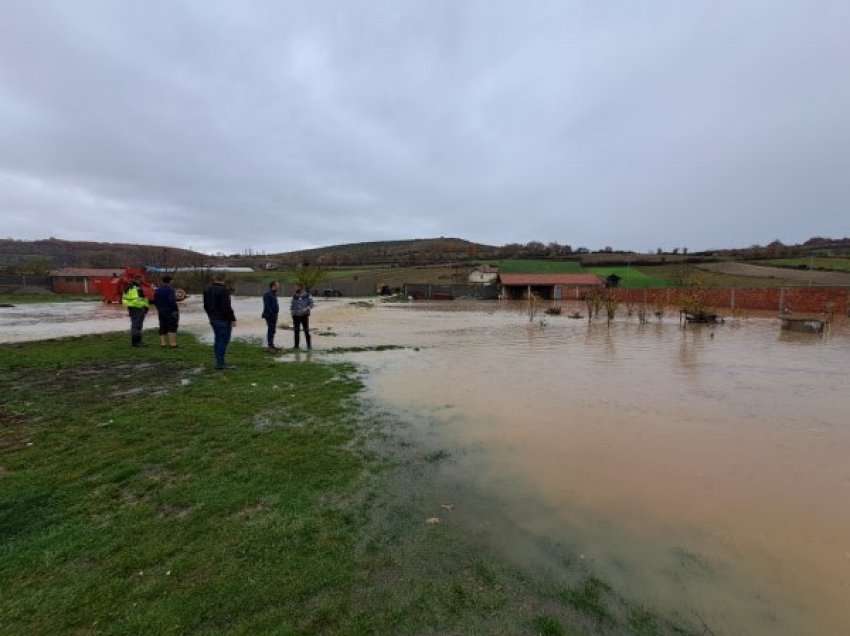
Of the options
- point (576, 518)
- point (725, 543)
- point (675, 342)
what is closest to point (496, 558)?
point (576, 518)

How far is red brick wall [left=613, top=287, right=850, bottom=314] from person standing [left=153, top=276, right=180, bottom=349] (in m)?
25.6

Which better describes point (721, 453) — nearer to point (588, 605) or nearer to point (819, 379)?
point (588, 605)

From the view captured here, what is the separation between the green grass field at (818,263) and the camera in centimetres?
5312

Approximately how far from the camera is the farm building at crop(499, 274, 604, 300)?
57.3m

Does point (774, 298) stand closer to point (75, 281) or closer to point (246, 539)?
point (246, 539)

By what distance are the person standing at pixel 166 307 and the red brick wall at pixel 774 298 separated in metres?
25.6

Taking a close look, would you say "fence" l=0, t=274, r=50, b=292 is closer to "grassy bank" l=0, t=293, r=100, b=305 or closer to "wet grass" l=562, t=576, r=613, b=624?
"grassy bank" l=0, t=293, r=100, b=305

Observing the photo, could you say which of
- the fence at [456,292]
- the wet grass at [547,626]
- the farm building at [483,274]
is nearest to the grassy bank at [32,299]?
the fence at [456,292]

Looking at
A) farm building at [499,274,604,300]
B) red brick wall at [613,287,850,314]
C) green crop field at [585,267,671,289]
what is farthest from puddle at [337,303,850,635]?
green crop field at [585,267,671,289]

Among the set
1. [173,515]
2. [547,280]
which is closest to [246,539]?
[173,515]

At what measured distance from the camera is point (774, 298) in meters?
35.2

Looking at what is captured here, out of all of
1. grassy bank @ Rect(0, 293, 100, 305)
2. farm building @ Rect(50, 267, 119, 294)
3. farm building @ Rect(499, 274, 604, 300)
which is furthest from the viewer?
farm building @ Rect(50, 267, 119, 294)

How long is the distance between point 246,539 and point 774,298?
139 ft

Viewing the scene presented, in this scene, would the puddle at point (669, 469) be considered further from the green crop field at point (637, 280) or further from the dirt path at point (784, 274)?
the green crop field at point (637, 280)
